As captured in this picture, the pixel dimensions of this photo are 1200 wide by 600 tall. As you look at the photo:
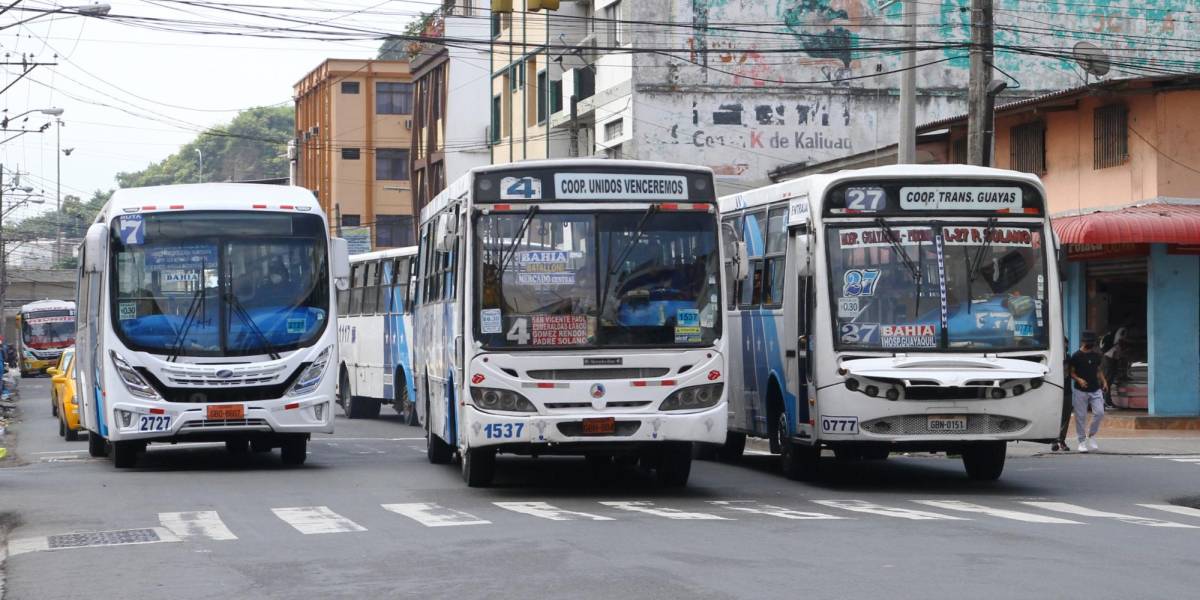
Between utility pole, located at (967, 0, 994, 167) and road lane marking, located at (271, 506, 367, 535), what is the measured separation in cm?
1183

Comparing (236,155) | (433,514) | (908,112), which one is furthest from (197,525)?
(236,155)

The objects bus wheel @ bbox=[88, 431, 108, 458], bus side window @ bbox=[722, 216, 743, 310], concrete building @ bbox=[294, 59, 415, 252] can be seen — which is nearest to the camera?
bus side window @ bbox=[722, 216, 743, 310]

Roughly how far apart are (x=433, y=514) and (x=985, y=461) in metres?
7.04

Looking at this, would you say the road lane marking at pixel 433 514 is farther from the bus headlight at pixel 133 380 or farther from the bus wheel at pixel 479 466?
the bus headlight at pixel 133 380

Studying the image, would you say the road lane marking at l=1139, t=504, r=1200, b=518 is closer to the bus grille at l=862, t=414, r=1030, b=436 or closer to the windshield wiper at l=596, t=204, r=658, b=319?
the bus grille at l=862, t=414, r=1030, b=436

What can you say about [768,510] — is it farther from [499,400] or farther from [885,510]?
[499,400]

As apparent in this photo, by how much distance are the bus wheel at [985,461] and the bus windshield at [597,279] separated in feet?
13.4

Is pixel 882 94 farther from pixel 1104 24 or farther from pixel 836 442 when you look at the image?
pixel 836 442

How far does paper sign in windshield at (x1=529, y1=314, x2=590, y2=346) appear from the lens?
15.0 metres

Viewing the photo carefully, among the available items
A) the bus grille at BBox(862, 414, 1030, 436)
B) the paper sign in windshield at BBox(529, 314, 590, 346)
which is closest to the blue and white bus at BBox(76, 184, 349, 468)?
the paper sign in windshield at BBox(529, 314, 590, 346)

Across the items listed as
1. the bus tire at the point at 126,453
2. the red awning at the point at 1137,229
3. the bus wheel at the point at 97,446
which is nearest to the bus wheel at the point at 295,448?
the bus tire at the point at 126,453

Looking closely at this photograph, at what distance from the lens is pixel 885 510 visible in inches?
565

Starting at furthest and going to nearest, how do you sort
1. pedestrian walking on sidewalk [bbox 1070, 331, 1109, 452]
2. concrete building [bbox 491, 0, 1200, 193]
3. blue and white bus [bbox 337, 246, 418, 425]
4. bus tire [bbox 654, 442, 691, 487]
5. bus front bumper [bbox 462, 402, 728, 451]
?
concrete building [bbox 491, 0, 1200, 193] → blue and white bus [bbox 337, 246, 418, 425] → pedestrian walking on sidewalk [bbox 1070, 331, 1109, 452] → bus tire [bbox 654, 442, 691, 487] → bus front bumper [bbox 462, 402, 728, 451]

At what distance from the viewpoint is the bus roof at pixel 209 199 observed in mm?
19000
